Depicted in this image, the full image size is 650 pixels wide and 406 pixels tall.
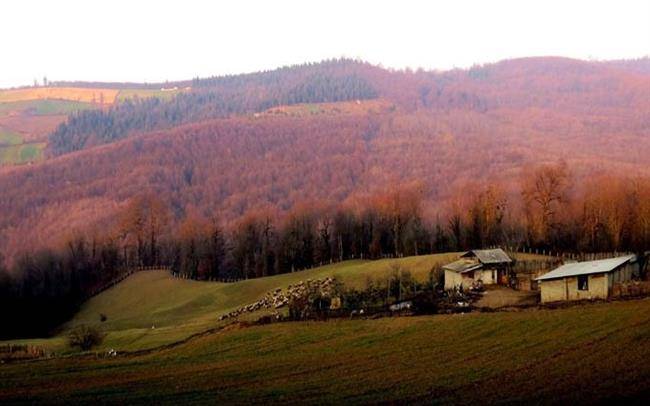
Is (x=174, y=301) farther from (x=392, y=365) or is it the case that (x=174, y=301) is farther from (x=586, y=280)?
(x=392, y=365)

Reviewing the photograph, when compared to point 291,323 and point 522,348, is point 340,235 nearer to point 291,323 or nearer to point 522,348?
point 291,323

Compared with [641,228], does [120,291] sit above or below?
below

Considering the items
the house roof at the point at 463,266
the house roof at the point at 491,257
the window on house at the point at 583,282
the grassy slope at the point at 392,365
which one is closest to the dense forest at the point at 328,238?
the house roof at the point at 491,257

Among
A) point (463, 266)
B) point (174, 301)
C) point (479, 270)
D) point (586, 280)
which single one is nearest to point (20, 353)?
point (463, 266)

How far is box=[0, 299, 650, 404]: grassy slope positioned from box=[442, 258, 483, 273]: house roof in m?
20.0

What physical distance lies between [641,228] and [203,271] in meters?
57.2

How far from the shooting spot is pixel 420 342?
43.1 meters

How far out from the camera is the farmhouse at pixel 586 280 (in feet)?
181

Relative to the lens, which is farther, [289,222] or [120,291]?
[289,222]

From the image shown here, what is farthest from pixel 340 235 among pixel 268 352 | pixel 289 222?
pixel 268 352

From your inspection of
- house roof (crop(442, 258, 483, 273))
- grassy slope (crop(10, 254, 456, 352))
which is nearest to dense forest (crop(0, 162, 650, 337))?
grassy slope (crop(10, 254, 456, 352))

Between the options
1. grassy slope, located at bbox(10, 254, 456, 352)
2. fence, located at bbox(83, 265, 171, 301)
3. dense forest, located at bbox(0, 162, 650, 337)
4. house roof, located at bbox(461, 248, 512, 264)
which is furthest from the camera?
fence, located at bbox(83, 265, 171, 301)

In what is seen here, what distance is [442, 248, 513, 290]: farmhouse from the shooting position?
69938 millimetres

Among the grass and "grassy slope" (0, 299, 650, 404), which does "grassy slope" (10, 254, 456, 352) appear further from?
"grassy slope" (0, 299, 650, 404)
